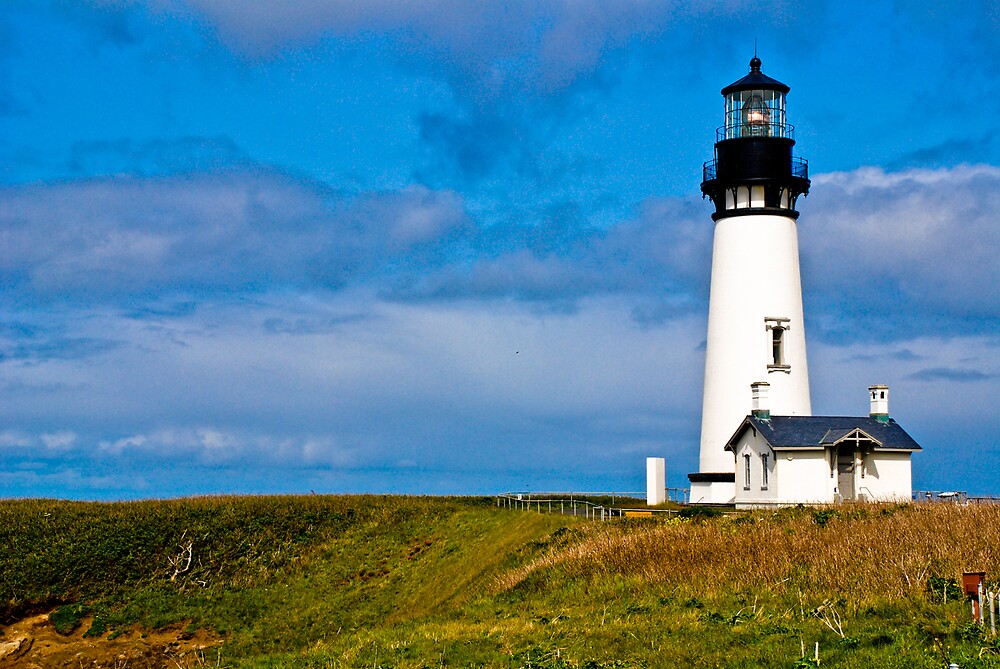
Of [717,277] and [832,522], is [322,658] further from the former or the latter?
[717,277]

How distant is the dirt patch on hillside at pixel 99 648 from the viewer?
105ft

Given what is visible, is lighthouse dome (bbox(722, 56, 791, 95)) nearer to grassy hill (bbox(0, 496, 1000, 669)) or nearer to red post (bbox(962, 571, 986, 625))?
grassy hill (bbox(0, 496, 1000, 669))

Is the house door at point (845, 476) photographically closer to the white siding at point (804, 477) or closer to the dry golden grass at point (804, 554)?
the white siding at point (804, 477)

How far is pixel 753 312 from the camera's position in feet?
141

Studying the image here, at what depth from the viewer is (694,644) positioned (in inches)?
664

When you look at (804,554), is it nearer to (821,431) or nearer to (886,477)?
(821,431)

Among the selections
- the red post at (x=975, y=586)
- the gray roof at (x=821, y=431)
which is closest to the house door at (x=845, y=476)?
the gray roof at (x=821, y=431)

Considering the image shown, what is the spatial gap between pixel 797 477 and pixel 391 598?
15077 millimetres

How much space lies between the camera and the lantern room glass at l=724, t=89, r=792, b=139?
4384 cm

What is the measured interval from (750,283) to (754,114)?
272 inches

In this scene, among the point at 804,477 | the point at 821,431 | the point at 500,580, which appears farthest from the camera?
the point at 821,431

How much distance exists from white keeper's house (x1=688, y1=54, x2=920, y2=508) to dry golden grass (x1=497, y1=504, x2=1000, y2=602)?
1064cm

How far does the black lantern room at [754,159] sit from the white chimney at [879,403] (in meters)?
7.73

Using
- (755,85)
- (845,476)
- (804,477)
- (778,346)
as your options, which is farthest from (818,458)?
(755,85)
